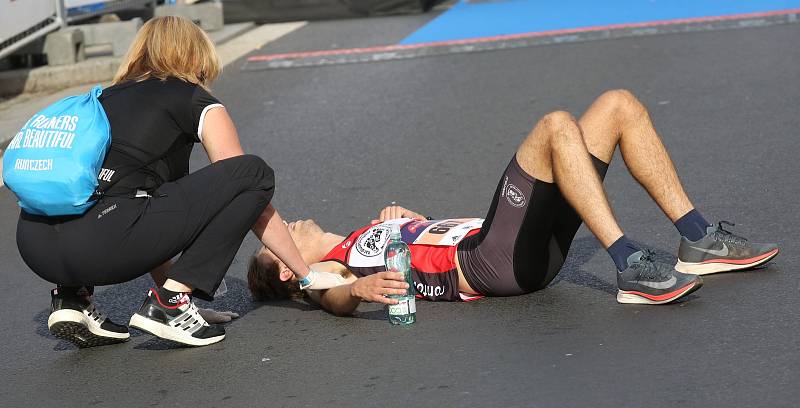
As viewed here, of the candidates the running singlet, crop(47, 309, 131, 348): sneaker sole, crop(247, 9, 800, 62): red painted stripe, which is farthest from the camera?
crop(247, 9, 800, 62): red painted stripe

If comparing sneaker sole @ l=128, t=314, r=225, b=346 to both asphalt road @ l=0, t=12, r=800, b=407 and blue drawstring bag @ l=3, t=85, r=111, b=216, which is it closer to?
asphalt road @ l=0, t=12, r=800, b=407

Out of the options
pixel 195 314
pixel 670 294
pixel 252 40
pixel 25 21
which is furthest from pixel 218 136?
pixel 252 40

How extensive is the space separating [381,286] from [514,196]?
26.3 inches

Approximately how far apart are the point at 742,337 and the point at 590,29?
33.6 feet

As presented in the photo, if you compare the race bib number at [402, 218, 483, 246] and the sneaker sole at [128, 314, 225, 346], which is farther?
the race bib number at [402, 218, 483, 246]

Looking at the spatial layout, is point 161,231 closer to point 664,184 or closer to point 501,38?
point 664,184

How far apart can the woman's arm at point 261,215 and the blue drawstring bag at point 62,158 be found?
40cm

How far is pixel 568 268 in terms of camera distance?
19.0 feet

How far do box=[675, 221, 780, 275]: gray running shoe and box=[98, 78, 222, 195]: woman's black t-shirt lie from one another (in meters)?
2.12

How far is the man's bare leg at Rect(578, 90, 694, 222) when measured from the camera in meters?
5.23

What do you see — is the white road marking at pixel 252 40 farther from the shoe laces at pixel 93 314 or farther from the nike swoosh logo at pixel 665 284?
the nike swoosh logo at pixel 665 284

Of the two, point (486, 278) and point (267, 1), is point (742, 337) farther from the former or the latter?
point (267, 1)

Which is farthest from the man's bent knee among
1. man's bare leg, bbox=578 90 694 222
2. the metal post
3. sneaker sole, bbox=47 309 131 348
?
the metal post

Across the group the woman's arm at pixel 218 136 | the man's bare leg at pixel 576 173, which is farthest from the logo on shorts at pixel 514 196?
the woman's arm at pixel 218 136
